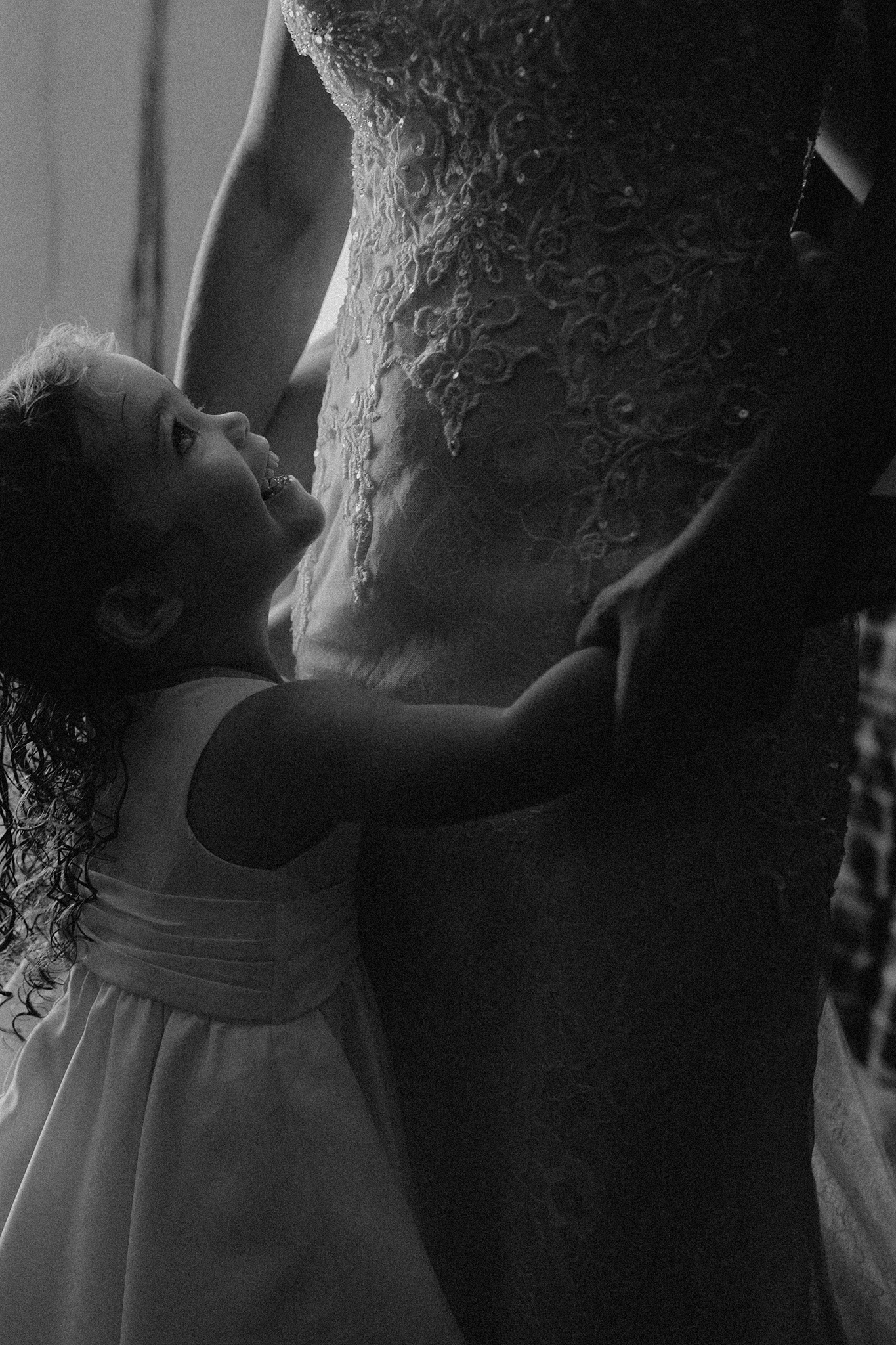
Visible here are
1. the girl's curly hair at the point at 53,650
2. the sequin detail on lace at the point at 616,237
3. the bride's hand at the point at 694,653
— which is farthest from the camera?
the girl's curly hair at the point at 53,650

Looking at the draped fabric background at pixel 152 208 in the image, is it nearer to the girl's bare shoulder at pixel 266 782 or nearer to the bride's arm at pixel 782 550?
the girl's bare shoulder at pixel 266 782

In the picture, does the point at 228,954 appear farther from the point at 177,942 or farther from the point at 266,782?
the point at 266,782

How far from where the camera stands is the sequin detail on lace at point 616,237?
2.54ft

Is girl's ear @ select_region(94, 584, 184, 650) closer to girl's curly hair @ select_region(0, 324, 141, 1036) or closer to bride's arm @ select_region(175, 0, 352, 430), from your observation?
girl's curly hair @ select_region(0, 324, 141, 1036)

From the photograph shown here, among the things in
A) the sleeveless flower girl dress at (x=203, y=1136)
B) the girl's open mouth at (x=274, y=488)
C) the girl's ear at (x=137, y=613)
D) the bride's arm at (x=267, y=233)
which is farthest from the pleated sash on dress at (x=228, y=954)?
the bride's arm at (x=267, y=233)

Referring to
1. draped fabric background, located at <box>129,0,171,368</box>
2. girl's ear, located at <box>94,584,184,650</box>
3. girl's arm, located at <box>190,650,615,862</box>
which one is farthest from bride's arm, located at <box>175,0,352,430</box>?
draped fabric background, located at <box>129,0,171,368</box>

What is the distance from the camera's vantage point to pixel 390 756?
30.7 inches

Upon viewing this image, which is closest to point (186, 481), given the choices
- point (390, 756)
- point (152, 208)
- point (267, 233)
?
point (390, 756)

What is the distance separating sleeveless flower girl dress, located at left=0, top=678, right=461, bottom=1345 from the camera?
2.85 ft

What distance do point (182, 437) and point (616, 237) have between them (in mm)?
338

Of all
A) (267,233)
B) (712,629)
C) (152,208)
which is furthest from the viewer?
(152,208)

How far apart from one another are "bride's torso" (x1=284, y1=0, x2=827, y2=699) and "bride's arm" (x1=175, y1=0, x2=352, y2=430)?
29cm

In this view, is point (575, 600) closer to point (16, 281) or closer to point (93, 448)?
point (93, 448)

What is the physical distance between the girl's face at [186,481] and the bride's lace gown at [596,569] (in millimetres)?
80
